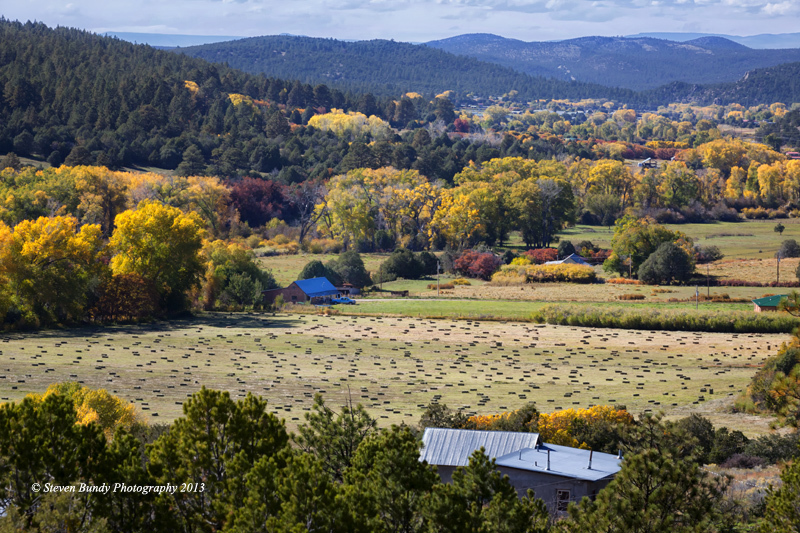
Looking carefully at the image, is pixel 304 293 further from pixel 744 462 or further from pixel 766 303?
pixel 744 462

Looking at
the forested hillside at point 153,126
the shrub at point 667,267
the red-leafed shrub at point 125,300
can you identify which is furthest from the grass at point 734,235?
the red-leafed shrub at point 125,300

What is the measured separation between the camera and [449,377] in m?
42.8

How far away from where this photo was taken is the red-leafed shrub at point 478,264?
82.8 meters

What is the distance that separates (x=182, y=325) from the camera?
57.2m

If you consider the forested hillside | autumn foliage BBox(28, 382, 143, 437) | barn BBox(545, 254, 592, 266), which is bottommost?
barn BBox(545, 254, 592, 266)

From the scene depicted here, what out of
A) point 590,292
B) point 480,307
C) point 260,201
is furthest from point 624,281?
point 260,201

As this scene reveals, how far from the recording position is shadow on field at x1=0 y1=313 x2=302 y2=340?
5221 centimetres

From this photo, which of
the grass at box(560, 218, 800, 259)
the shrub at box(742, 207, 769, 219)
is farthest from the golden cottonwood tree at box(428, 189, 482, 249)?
the shrub at box(742, 207, 769, 219)

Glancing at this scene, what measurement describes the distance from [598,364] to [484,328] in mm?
12007

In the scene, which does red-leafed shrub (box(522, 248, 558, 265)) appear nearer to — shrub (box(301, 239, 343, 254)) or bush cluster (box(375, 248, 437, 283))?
bush cluster (box(375, 248, 437, 283))

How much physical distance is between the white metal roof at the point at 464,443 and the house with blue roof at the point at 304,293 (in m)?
44.2

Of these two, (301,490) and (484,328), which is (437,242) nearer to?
(484,328)

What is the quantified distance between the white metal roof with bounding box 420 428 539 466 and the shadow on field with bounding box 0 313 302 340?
3198 centimetres

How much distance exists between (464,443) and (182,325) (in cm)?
3558
